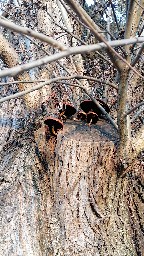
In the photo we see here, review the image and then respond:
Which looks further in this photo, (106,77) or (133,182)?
(106,77)

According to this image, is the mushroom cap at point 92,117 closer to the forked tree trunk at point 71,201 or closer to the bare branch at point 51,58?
the forked tree trunk at point 71,201

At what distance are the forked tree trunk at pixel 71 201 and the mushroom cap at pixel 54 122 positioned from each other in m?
0.08

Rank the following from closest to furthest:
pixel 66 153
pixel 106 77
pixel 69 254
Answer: pixel 69 254, pixel 66 153, pixel 106 77

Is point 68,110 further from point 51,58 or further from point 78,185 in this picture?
point 51,58

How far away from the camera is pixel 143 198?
9.46ft

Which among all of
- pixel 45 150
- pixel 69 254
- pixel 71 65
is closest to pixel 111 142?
pixel 45 150

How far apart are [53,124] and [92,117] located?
0.45m

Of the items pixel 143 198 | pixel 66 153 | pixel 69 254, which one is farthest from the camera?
pixel 143 198

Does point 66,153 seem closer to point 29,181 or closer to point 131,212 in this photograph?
point 29,181

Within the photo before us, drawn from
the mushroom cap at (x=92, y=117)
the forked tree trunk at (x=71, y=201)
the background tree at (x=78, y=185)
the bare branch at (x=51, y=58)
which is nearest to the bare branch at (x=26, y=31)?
the bare branch at (x=51, y=58)

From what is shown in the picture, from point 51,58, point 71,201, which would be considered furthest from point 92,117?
point 51,58

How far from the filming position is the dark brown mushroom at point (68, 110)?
2.91 m

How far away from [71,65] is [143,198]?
7.11 ft

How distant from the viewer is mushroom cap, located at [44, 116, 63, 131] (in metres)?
2.54
